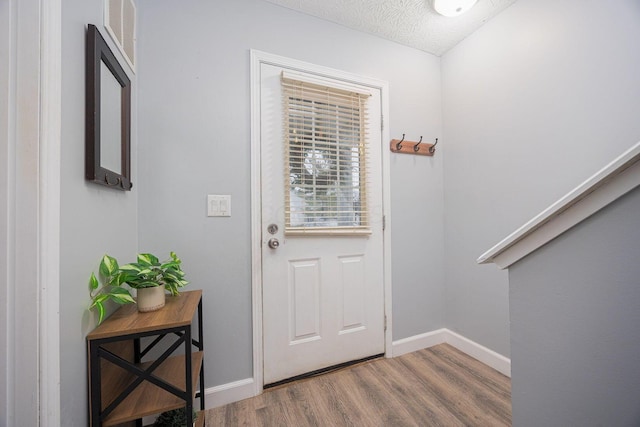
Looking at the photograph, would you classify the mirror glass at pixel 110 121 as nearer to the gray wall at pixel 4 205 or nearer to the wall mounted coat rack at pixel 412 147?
the gray wall at pixel 4 205

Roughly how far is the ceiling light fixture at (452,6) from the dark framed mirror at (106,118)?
1.85m

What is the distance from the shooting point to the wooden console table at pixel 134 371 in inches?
33.2

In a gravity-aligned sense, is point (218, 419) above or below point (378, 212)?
below

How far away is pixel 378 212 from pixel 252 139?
105cm

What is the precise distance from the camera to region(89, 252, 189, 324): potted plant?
0.87 m

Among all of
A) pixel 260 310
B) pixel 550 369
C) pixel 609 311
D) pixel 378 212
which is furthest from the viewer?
pixel 378 212

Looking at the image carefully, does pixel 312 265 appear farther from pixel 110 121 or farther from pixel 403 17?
pixel 403 17

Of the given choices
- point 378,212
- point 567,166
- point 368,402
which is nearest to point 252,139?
point 378,212

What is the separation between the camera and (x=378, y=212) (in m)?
1.93

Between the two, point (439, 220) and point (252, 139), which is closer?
point (252, 139)

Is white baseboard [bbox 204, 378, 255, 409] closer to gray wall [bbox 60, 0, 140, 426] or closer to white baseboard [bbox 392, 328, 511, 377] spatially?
gray wall [bbox 60, 0, 140, 426]

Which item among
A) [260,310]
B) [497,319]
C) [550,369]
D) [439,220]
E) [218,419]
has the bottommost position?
[218,419]

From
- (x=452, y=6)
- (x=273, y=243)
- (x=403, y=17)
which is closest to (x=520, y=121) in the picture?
(x=452, y=6)

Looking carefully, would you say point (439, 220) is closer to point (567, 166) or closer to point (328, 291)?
point (567, 166)
